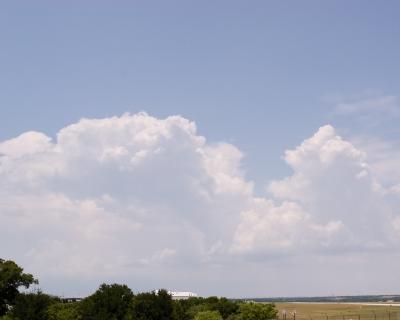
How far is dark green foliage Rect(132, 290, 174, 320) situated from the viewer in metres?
75.3

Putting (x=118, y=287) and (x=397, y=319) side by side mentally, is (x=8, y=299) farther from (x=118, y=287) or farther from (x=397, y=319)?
(x=397, y=319)

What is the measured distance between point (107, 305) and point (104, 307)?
17.4 inches

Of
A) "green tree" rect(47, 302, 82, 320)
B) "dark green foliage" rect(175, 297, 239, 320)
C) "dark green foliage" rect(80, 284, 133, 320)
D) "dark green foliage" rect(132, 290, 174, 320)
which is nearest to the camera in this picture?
"dark green foliage" rect(80, 284, 133, 320)

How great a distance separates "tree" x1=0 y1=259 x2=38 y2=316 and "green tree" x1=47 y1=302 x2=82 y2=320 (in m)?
15.8

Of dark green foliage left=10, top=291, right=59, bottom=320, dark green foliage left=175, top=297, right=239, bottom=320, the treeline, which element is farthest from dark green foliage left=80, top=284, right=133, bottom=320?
dark green foliage left=175, top=297, right=239, bottom=320

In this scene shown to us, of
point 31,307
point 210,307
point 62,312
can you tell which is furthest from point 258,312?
point 31,307

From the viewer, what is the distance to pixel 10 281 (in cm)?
9919

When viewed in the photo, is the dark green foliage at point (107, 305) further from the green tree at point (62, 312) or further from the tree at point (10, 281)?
the tree at point (10, 281)

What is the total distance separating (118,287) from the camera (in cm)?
7756

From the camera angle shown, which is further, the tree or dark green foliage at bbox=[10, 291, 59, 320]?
the tree

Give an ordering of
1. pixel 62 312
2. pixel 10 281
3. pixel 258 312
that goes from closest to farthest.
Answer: pixel 62 312 → pixel 258 312 → pixel 10 281

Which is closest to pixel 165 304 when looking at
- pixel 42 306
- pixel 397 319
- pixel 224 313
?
pixel 42 306

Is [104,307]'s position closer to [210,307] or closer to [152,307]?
[152,307]

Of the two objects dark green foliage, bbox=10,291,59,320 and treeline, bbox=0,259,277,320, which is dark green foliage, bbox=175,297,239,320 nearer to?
→ treeline, bbox=0,259,277,320
